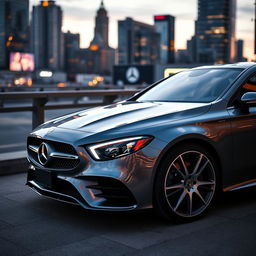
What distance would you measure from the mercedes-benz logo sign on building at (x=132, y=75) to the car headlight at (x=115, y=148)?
92.7 meters

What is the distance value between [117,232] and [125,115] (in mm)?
1155

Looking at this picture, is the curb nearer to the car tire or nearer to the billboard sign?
the car tire

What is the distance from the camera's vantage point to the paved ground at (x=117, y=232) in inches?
160

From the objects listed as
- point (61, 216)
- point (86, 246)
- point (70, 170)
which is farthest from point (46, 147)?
point (86, 246)

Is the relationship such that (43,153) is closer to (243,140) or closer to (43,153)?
(43,153)

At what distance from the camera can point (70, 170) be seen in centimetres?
455

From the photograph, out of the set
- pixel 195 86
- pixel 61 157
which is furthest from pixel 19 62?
pixel 61 157

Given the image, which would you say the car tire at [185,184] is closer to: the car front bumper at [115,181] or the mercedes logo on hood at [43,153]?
the car front bumper at [115,181]

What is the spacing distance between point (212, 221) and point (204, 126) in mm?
907

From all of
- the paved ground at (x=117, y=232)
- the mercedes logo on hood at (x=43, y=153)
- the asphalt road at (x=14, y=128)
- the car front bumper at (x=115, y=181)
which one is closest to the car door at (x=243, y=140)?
the paved ground at (x=117, y=232)

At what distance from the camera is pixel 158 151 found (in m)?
4.49

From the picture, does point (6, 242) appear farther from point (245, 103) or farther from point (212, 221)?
point (245, 103)

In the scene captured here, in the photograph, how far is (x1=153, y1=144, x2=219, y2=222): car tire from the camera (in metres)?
4.57

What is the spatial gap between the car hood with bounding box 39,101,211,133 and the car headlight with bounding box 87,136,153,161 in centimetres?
21
